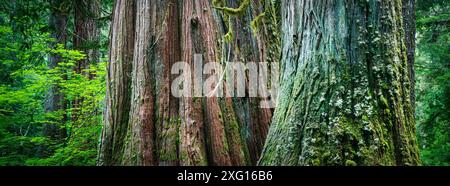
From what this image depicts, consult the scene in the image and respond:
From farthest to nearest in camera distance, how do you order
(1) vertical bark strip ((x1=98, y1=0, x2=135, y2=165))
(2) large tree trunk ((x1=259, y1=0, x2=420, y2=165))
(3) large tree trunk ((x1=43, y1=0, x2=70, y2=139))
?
(3) large tree trunk ((x1=43, y1=0, x2=70, y2=139)), (1) vertical bark strip ((x1=98, y1=0, x2=135, y2=165)), (2) large tree trunk ((x1=259, y1=0, x2=420, y2=165))

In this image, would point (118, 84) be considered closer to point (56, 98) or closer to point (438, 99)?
point (56, 98)

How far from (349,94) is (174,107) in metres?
2.21

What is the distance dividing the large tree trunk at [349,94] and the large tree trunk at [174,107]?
1.25 m

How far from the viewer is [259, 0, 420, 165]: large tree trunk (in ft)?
8.66

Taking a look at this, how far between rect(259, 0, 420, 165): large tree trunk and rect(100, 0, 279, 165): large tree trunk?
1.25 m

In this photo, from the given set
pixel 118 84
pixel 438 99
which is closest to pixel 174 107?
pixel 118 84

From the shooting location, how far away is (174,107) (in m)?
4.21

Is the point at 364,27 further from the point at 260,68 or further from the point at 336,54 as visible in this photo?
the point at 260,68

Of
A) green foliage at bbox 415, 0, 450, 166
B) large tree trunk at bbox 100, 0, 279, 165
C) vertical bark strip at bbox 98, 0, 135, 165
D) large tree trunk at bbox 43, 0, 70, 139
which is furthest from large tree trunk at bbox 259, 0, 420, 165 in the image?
large tree trunk at bbox 43, 0, 70, 139

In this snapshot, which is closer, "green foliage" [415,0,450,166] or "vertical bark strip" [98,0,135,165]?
"vertical bark strip" [98,0,135,165]

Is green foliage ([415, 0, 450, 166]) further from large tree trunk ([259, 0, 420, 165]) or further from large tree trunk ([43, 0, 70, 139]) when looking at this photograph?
large tree trunk ([43, 0, 70, 139])

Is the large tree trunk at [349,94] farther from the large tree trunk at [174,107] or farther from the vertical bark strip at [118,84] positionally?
the vertical bark strip at [118,84]

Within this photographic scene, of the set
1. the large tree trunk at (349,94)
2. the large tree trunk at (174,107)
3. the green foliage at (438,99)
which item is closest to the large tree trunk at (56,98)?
the large tree trunk at (174,107)

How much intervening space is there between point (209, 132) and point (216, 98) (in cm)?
45
